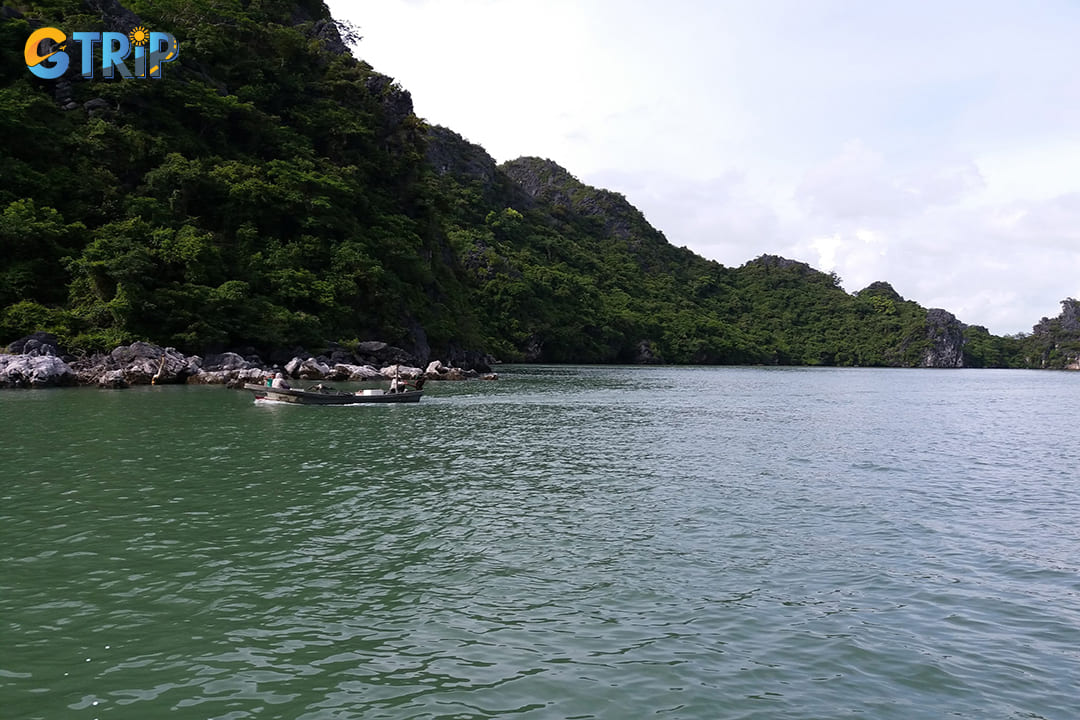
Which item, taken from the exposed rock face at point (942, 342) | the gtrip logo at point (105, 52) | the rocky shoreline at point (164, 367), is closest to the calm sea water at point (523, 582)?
the rocky shoreline at point (164, 367)

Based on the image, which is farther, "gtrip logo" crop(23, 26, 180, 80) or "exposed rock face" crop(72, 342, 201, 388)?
"gtrip logo" crop(23, 26, 180, 80)

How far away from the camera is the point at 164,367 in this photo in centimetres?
5038

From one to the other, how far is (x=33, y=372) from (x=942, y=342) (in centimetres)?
19822

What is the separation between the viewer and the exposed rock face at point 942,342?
606ft

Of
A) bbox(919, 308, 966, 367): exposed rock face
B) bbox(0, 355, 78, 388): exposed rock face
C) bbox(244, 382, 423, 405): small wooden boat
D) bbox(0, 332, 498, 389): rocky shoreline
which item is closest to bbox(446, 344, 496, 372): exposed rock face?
bbox(0, 332, 498, 389): rocky shoreline

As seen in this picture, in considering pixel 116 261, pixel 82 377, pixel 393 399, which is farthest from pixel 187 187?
pixel 393 399

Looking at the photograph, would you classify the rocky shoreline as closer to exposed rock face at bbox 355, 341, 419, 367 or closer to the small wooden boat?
exposed rock face at bbox 355, 341, 419, 367

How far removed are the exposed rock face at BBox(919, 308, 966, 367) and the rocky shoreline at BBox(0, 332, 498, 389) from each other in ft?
→ 552

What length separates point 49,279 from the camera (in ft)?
174

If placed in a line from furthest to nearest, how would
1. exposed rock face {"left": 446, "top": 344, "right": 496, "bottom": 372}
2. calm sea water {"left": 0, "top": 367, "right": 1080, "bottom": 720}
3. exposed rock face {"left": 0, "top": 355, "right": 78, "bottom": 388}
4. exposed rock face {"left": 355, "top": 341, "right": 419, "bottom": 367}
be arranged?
1. exposed rock face {"left": 446, "top": 344, "right": 496, "bottom": 372}
2. exposed rock face {"left": 355, "top": 341, "right": 419, "bottom": 367}
3. exposed rock face {"left": 0, "top": 355, "right": 78, "bottom": 388}
4. calm sea water {"left": 0, "top": 367, "right": 1080, "bottom": 720}

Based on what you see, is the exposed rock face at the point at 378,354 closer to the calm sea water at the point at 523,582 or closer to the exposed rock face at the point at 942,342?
the calm sea water at the point at 523,582

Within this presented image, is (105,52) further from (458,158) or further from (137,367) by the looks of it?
(458,158)

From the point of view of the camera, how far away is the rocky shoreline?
148ft

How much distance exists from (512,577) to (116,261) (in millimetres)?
50174
